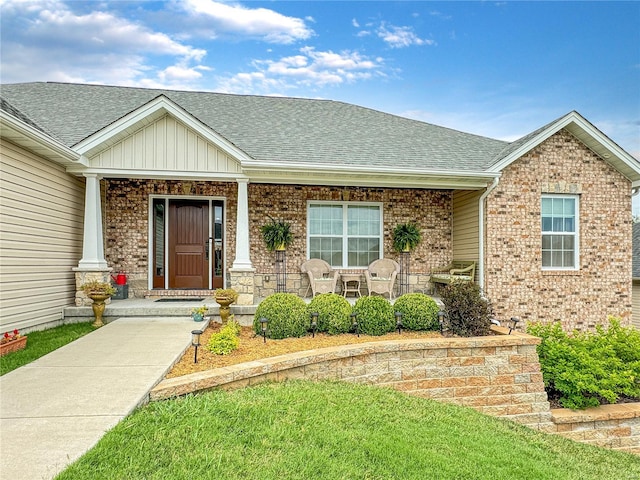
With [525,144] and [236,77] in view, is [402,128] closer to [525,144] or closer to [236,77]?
[525,144]

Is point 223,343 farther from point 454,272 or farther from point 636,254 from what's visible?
point 636,254

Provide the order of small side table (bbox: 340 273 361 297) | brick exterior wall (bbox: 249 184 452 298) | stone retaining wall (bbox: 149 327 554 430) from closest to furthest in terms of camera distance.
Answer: stone retaining wall (bbox: 149 327 554 430), small side table (bbox: 340 273 361 297), brick exterior wall (bbox: 249 184 452 298)

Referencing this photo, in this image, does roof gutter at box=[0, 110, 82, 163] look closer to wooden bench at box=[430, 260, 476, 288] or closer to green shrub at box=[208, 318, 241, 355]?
green shrub at box=[208, 318, 241, 355]

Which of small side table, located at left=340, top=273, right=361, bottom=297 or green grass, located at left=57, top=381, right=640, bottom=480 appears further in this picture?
small side table, located at left=340, top=273, right=361, bottom=297

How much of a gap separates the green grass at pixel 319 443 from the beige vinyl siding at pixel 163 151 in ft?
15.6

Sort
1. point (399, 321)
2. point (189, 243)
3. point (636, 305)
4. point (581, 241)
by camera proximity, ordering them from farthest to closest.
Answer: point (636, 305) < point (189, 243) < point (581, 241) < point (399, 321)

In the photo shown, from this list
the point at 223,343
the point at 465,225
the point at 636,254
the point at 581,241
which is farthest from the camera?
the point at 636,254

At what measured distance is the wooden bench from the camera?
8438 millimetres

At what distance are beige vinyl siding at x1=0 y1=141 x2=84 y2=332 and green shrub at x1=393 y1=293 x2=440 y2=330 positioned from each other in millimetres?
5717

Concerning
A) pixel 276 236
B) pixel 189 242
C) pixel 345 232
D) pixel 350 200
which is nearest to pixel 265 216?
pixel 276 236

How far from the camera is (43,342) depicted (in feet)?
17.9

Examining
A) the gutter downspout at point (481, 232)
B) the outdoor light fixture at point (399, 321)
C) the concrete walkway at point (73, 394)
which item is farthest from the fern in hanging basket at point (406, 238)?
the concrete walkway at point (73, 394)

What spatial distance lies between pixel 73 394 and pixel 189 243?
18.4ft

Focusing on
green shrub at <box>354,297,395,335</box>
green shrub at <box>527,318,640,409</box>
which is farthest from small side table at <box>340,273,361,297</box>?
green shrub at <box>527,318,640,409</box>
